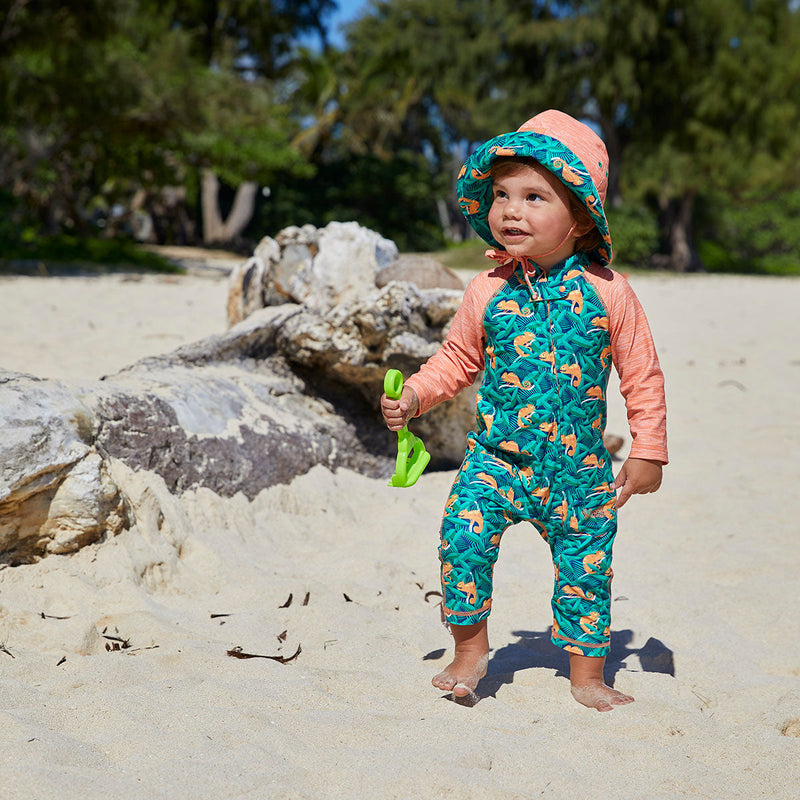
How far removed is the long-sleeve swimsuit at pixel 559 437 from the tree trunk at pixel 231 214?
23.4 metres

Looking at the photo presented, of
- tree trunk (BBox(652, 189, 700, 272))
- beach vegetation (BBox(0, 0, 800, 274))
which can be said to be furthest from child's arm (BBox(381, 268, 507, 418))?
tree trunk (BBox(652, 189, 700, 272))

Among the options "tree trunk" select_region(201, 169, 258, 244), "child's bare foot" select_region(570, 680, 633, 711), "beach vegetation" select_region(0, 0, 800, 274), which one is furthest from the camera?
"tree trunk" select_region(201, 169, 258, 244)

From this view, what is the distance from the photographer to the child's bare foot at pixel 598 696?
7.40ft

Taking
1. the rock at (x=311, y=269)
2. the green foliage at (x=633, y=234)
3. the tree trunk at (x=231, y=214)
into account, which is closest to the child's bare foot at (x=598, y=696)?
Result: the rock at (x=311, y=269)

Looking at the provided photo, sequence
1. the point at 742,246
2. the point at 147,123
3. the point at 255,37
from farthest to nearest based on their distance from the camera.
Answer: the point at 742,246 → the point at 255,37 → the point at 147,123

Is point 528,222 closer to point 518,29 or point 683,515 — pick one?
point 683,515

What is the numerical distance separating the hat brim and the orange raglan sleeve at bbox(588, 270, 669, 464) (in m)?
0.13

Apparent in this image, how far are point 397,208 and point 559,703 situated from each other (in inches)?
818

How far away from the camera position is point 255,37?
26.6m

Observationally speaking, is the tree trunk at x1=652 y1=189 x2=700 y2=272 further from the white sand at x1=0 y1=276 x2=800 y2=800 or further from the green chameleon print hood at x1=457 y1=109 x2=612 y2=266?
the green chameleon print hood at x1=457 y1=109 x2=612 y2=266

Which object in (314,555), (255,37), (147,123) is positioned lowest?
(314,555)

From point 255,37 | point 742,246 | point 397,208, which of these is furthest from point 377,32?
point 742,246

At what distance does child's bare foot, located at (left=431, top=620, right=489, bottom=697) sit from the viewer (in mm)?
2289

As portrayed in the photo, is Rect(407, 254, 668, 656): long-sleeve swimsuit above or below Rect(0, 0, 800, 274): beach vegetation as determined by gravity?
below
